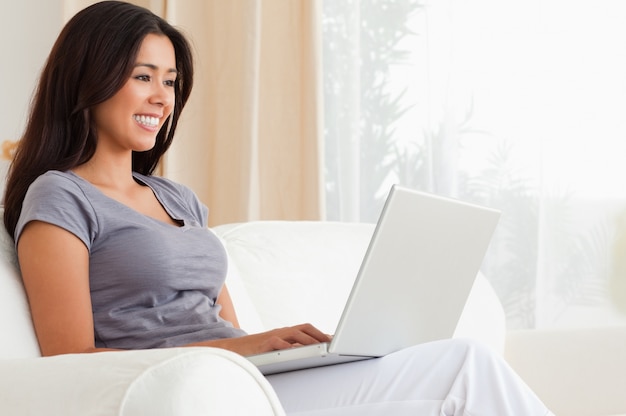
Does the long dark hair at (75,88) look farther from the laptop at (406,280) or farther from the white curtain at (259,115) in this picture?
the white curtain at (259,115)

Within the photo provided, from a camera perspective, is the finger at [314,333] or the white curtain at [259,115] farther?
the white curtain at [259,115]

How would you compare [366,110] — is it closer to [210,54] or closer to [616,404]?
[210,54]

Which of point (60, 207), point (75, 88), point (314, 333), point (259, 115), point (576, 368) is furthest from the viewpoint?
point (259, 115)

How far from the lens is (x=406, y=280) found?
1376 millimetres

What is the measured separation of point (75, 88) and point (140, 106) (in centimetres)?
12

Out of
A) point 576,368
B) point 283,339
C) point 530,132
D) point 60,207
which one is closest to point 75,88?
point 60,207

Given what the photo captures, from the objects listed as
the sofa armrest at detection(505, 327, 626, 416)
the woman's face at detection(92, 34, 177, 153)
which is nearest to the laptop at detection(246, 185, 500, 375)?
the woman's face at detection(92, 34, 177, 153)

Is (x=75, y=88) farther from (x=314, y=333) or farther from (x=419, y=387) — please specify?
(x=419, y=387)

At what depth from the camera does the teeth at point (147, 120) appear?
172 cm

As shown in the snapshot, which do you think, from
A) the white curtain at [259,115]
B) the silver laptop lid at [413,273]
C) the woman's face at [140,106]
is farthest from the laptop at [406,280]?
the white curtain at [259,115]

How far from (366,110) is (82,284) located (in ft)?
5.93

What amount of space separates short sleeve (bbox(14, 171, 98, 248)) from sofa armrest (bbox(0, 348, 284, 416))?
457mm

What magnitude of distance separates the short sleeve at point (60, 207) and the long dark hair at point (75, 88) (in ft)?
0.28

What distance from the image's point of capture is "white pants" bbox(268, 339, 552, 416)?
1.35 metres
